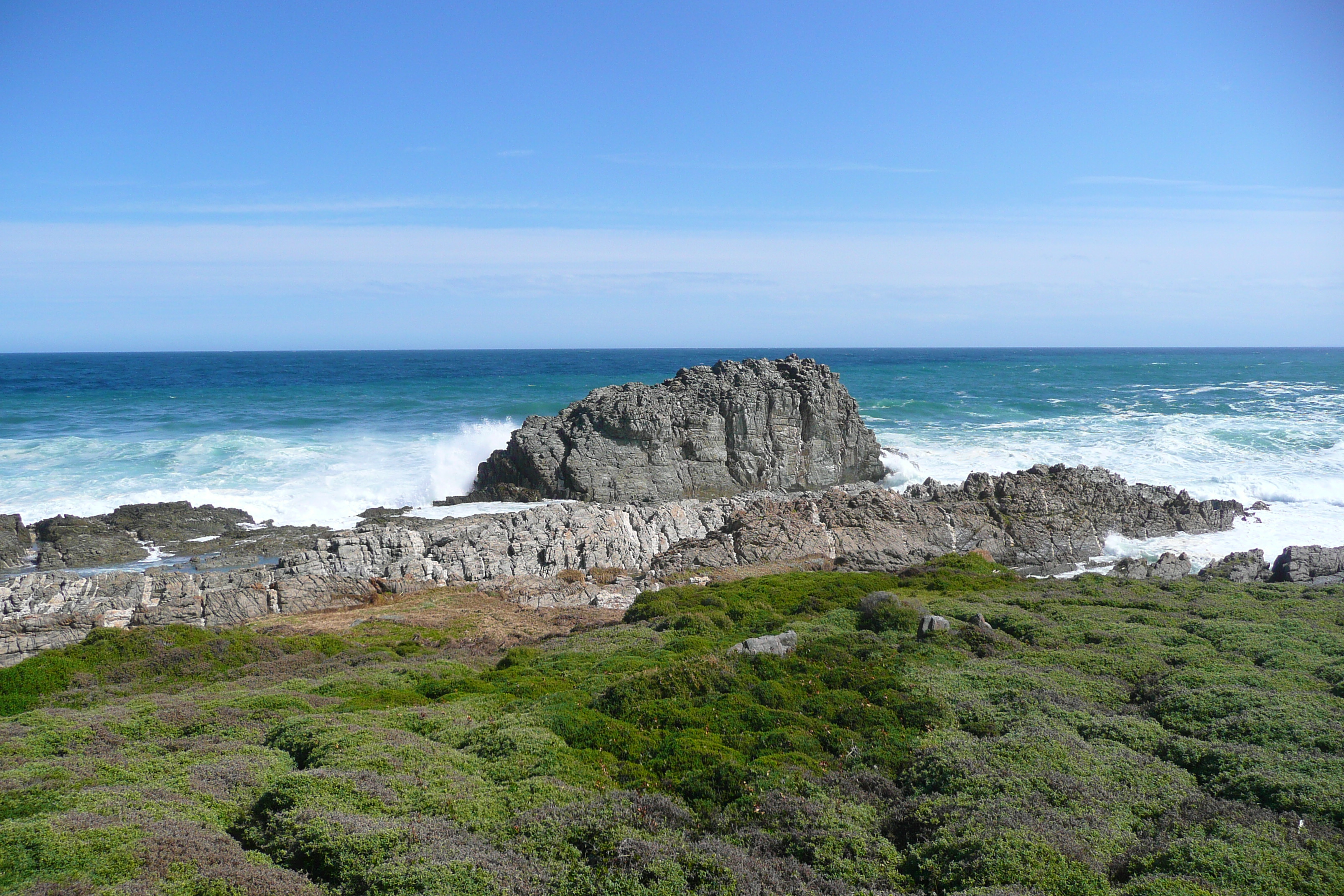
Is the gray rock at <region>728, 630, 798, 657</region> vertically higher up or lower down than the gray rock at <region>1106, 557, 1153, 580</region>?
higher up

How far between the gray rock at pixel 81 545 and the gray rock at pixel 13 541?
0.40 meters

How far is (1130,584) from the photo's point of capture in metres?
21.8

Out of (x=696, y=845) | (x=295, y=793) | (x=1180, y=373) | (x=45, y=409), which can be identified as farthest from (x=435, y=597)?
(x=1180, y=373)

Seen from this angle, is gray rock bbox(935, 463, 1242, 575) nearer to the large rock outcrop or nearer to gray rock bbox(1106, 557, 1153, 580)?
the large rock outcrop

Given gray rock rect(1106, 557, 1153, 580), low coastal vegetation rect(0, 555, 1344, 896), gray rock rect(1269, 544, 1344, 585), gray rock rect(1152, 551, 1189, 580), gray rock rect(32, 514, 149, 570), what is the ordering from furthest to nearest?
gray rock rect(32, 514, 149, 570) → gray rock rect(1152, 551, 1189, 580) → gray rock rect(1106, 557, 1153, 580) → gray rock rect(1269, 544, 1344, 585) → low coastal vegetation rect(0, 555, 1344, 896)

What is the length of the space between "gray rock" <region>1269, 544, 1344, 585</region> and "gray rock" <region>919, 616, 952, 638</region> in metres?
14.3

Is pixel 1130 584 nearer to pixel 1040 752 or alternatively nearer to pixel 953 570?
pixel 953 570

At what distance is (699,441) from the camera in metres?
41.0

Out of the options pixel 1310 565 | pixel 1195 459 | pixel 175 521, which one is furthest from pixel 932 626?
pixel 1195 459

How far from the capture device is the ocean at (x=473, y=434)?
125ft

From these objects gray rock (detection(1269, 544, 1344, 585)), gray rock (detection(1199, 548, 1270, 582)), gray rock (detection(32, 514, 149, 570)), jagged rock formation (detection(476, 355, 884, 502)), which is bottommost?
Answer: gray rock (detection(32, 514, 149, 570))

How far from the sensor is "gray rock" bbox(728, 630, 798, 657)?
14727mm

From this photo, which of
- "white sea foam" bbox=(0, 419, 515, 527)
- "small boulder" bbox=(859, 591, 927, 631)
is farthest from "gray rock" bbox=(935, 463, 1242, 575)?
"white sea foam" bbox=(0, 419, 515, 527)

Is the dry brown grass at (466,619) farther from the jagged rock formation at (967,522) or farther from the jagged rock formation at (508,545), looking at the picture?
the jagged rock formation at (967,522)
